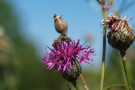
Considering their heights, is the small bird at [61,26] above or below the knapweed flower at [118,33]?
above

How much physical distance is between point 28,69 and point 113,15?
105 feet

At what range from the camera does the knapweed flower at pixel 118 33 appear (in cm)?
205

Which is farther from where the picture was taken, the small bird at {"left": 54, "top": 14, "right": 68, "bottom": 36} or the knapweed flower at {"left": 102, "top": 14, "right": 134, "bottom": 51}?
the knapweed flower at {"left": 102, "top": 14, "right": 134, "bottom": 51}

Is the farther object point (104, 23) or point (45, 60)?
point (45, 60)

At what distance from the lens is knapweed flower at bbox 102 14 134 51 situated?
2.05 m

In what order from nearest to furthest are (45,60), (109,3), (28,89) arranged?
(109,3)
(45,60)
(28,89)

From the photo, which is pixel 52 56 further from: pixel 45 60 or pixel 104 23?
pixel 104 23

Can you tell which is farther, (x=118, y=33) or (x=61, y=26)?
(x=118, y=33)

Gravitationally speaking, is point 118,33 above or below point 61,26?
below

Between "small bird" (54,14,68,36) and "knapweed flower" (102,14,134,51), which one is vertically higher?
"small bird" (54,14,68,36)

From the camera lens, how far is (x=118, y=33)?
205cm

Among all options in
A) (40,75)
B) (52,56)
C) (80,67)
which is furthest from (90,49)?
(40,75)

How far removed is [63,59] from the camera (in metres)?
2.09

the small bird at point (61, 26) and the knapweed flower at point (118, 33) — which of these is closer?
the small bird at point (61, 26)
